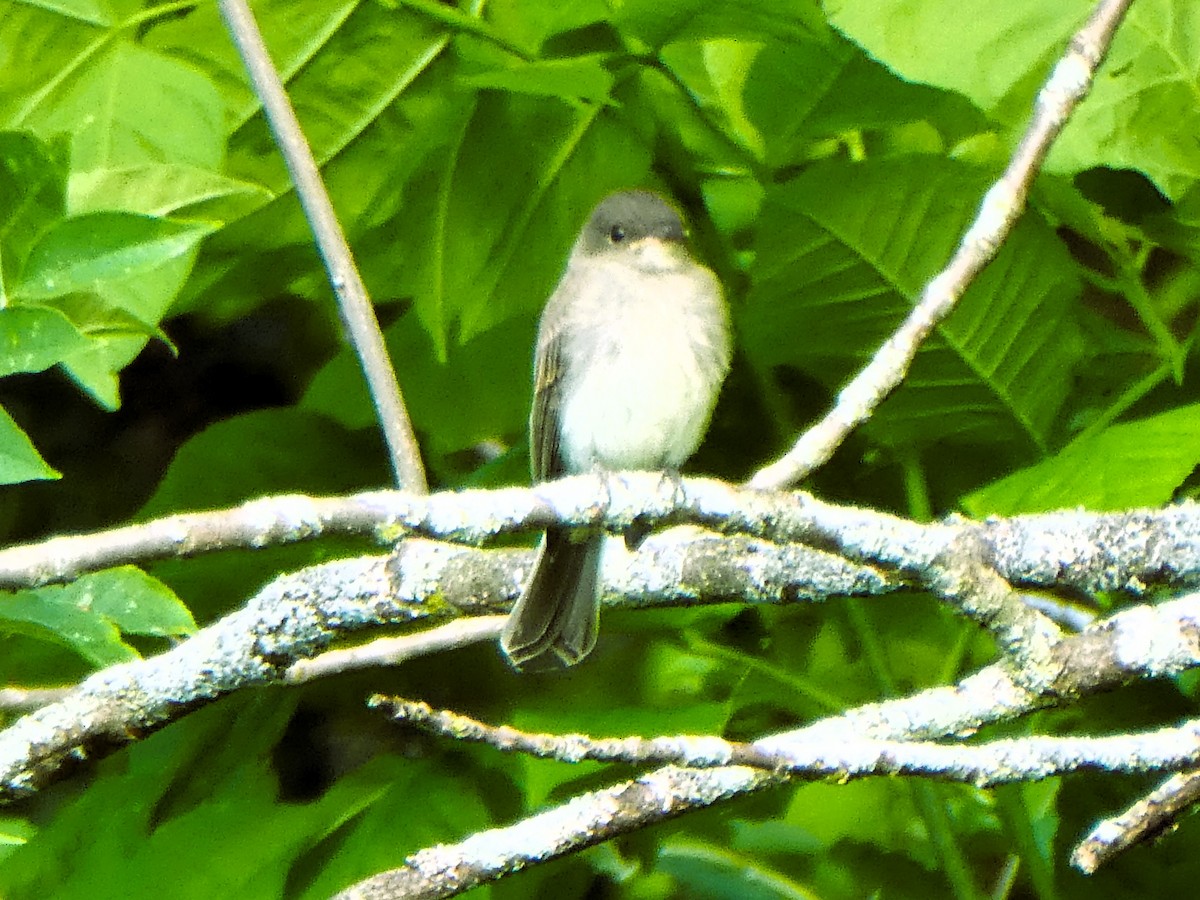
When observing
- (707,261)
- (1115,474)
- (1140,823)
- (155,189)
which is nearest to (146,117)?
(155,189)

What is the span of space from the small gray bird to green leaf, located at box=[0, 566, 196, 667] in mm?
458

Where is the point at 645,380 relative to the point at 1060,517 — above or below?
above

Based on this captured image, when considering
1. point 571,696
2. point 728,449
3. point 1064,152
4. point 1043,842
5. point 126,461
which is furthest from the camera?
point 126,461

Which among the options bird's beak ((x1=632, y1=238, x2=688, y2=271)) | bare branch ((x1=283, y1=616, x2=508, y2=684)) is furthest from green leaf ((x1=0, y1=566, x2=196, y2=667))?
bird's beak ((x1=632, y1=238, x2=688, y2=271))

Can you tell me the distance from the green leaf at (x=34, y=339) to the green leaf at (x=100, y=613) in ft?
0.44

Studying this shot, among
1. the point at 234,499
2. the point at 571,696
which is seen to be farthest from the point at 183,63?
the point at 571,696

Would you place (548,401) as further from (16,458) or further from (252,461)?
(16,458)

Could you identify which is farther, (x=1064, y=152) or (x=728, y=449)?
(x=728, y=449)

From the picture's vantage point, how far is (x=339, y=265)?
966mm

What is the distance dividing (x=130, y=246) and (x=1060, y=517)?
612 mm

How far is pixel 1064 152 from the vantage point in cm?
106

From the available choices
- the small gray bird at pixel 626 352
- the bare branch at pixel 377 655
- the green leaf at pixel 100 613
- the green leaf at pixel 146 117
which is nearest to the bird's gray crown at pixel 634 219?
the small gray bird at pixel 626 352

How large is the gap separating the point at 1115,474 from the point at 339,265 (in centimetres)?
54

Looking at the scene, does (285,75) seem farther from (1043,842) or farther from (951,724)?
(1043,842)
